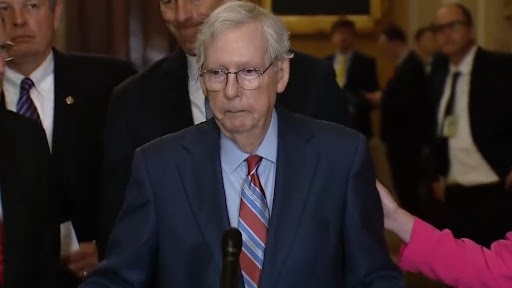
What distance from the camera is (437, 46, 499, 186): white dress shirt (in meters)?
5.90

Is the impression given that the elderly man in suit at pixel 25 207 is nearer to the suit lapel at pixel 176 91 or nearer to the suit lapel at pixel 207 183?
the suit lapel at pixel 176 91

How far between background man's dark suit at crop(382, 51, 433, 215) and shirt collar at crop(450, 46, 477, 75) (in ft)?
3.89

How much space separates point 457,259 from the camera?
8.41 ft

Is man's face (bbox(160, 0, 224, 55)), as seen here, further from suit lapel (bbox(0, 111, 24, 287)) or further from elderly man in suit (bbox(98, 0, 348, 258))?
suit lapel (bbox(0, 111, 24, 287))

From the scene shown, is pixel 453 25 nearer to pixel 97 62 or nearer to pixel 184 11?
pixel 97 62

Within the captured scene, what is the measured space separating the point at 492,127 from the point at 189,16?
3.19 metres

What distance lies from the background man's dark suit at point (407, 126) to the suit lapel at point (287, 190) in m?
5.15

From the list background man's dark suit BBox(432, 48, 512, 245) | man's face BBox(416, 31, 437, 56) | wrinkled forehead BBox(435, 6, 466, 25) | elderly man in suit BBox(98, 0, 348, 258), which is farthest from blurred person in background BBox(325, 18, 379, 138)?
elderly man in suit BBox(98, 0, 348, 258)

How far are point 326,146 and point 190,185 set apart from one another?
288mm

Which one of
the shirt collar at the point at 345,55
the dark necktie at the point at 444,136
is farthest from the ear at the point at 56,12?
the shirt collar at the point at 345,55

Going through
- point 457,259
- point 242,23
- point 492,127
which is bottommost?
point 492,127

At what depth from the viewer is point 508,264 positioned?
2.54 m

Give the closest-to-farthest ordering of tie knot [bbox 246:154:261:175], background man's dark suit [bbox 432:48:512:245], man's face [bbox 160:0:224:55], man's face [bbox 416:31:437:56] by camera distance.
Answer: tie knot [bbox 246:154:261:175], man's face [bbox 160:0:224:55], background man's dark suit [bbox 432:48:512:245], man's face [bbox 416:31:437:56]

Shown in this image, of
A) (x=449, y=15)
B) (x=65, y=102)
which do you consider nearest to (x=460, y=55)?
(x=449, y=15)
